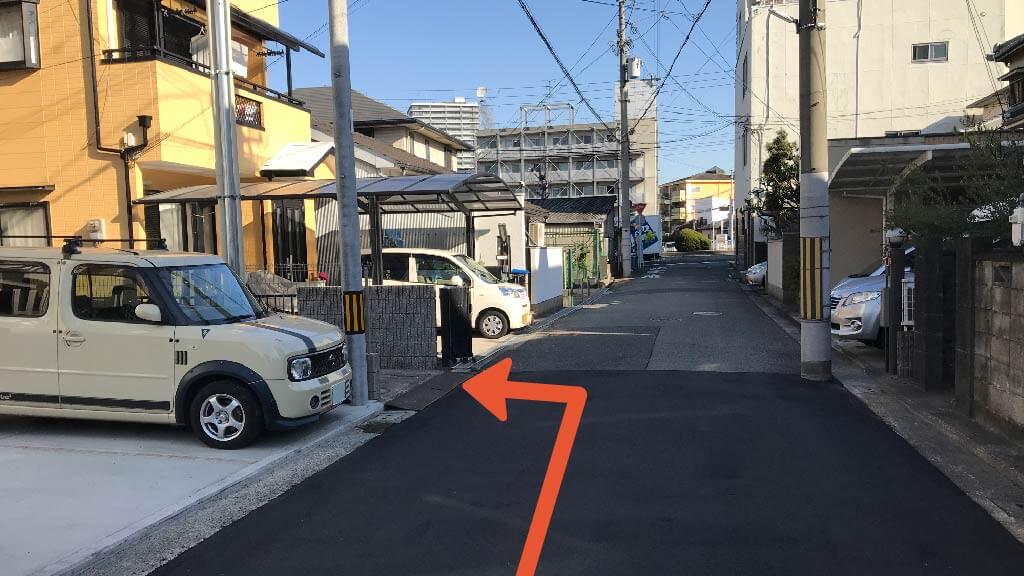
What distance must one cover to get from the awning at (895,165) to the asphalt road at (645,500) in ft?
16.1

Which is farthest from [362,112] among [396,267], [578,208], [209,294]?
[209,294]

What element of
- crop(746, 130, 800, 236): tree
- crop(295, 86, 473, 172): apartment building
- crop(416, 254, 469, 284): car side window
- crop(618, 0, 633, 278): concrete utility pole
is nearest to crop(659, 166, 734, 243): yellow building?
crop(618, 0, 633, 278): concrete utility pole

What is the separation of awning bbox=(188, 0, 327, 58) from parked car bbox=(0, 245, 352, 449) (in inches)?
340

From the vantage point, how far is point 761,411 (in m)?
8.41

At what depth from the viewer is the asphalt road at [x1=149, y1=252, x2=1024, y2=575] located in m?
4.60

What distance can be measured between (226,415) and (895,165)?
39.8 feet

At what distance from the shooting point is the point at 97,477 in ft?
20.8

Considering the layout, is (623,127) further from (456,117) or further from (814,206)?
(456,117)

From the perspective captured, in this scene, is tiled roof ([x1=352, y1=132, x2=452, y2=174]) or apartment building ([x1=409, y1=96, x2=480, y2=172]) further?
apartment building ([x1=409, y1=96, x2=480, y2=172])

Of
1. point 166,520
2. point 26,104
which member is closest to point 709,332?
point 166,520

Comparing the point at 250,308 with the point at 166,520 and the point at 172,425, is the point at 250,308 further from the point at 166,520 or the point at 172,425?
the point at 166,520

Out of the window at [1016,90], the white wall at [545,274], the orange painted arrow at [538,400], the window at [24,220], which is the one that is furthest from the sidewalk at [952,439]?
the window at [24,220]

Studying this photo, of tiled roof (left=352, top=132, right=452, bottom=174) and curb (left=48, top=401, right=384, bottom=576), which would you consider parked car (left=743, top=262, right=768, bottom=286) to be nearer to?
tiled roof (left=352, top=132, right=452, bottom=174)

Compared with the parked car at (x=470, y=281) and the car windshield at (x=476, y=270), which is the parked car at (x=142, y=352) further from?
the car windshield at (x=476, y=270)
